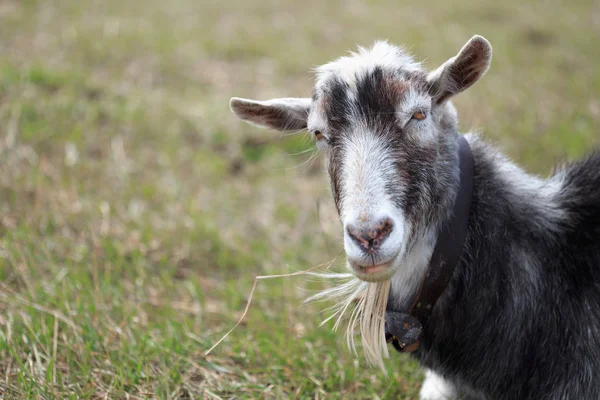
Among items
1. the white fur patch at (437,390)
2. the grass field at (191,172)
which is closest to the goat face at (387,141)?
the grass field at (191,172)

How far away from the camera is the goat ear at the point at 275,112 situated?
2.92 metres

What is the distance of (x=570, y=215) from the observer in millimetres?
2803

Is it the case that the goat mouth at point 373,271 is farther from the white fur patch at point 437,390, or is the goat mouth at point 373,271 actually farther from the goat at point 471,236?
the white fur patch at point 437,390

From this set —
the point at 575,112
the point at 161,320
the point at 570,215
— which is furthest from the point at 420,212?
the point at 575,112

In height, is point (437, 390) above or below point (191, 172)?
below

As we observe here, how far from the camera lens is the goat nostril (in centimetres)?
221

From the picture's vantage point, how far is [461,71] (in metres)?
2.61

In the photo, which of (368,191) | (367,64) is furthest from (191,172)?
(368,191)

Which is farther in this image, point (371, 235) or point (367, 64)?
point (367, 64)

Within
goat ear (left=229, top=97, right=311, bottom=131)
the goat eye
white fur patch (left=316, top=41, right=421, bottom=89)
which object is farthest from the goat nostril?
goat ear (left=229, top=97, right=311, bottom=131)

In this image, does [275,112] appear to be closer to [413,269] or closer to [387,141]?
[387,141]

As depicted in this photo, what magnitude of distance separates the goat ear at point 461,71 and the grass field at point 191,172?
2.28 ft

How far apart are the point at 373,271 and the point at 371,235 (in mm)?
154

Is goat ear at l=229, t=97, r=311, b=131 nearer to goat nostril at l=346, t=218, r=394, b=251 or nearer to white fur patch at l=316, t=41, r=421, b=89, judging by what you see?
white fur patch at l=316, t=41, r=421, b=89
